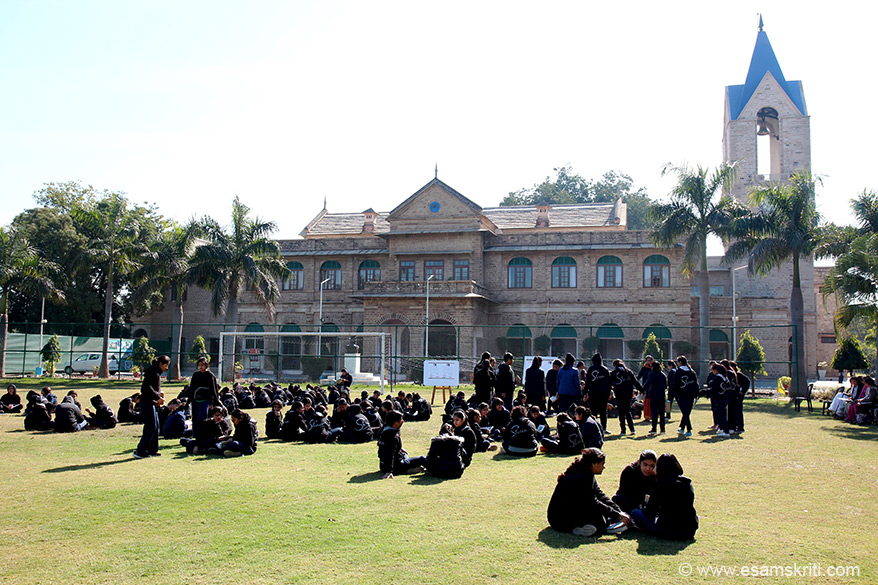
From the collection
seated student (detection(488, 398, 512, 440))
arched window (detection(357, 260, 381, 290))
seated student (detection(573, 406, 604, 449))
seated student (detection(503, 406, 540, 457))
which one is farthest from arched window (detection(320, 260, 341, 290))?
seated student (detection(573, 406, 604, 449))

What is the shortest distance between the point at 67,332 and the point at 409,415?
1477 inches

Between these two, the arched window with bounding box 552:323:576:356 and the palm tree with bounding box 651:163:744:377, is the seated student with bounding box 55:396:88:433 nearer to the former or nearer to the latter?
the palm tree with bounding box 651:163:744:377

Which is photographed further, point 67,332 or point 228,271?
point 67,332

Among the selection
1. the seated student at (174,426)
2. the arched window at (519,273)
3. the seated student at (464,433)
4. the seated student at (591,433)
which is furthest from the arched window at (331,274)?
the seated student at (591,433)

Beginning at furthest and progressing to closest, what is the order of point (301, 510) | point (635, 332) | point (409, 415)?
point (635, 332) < point (409, 415) < point (301, 510)

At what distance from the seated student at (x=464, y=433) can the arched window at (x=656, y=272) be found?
113 feet

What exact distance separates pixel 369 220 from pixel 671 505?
4934 centimetres

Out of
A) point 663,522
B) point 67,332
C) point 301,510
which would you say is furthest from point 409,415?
point 67,332

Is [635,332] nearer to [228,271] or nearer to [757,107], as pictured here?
[757,107]

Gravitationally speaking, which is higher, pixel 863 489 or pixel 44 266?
pixel 44 266

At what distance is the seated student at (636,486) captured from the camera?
7410 millimetres

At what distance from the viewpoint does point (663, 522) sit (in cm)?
687

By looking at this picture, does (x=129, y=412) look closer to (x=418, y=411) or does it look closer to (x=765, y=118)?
(x=418, y=411)

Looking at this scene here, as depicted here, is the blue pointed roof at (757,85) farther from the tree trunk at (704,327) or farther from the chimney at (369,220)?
the chimney at (369,220)
